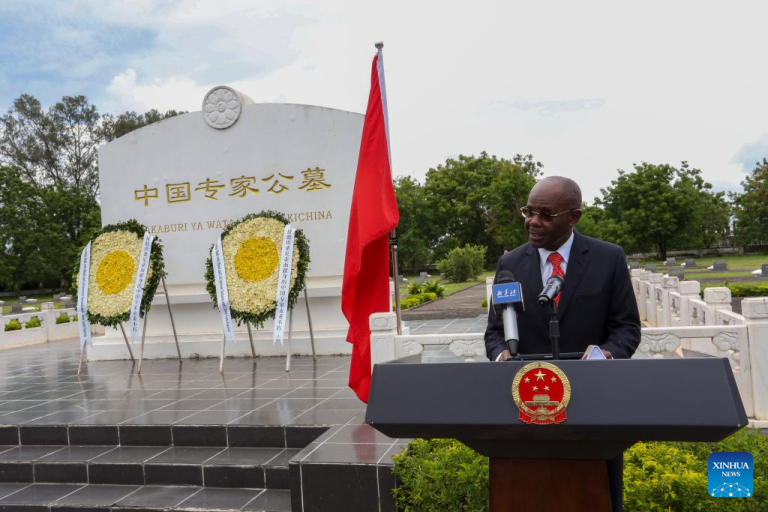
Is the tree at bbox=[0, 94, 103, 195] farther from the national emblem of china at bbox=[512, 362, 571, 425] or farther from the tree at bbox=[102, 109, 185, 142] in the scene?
the national emblem of china at bbox=[512, 362, 571, 425]

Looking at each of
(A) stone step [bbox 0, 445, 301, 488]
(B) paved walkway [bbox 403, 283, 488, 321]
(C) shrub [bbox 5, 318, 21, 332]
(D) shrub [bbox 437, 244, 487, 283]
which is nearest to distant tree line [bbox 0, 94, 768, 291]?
(D) shrub [bbox 437, 244, 487, 283]

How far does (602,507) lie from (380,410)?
0.70 meters

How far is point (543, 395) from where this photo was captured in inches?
59.0

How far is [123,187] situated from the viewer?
869 cm

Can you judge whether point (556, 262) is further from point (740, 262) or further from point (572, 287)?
point (740, 262)

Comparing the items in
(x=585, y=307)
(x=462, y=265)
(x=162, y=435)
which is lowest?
(x=162, y=435)

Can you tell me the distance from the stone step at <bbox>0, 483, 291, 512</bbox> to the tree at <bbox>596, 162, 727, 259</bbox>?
35.8 m

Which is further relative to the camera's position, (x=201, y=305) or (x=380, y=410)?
(x=201, y=305)

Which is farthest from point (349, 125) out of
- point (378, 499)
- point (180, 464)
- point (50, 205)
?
point (50, 205)

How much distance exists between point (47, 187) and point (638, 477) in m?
39.5

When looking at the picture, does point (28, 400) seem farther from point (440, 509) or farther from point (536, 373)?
point (536, 373)

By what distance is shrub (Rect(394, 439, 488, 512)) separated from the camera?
2.92 metres

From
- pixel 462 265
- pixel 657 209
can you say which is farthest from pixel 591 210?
pixel 462 265

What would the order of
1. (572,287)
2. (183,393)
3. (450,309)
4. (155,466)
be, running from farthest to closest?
(450,309), (183,393), (155,466), (572,287)
